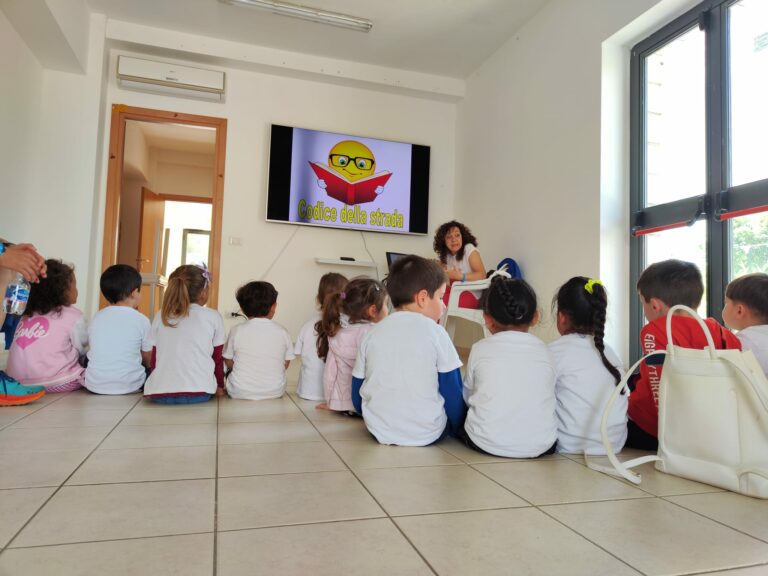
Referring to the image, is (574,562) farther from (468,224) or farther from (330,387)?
(468,224)

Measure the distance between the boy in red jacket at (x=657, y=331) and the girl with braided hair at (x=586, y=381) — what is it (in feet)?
0.34

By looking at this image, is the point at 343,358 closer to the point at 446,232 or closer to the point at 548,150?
the point at 446,232

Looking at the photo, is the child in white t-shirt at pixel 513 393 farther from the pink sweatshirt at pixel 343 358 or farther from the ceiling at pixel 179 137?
the ceiling at pixel 179 137

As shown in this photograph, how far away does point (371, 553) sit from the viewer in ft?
2.79

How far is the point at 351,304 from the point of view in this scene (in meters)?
2.20

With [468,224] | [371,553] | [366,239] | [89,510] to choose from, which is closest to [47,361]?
[89,510]

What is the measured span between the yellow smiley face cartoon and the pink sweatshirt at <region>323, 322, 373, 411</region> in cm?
296

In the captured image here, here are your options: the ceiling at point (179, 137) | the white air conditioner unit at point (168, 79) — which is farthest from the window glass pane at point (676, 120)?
the ceiling at point (179, 137)

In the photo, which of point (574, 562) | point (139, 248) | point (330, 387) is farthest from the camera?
point (139, 248)

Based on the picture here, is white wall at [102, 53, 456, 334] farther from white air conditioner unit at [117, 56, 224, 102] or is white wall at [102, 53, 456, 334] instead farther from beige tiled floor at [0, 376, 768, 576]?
beige tiled floor at [0, 376, 768, 576]

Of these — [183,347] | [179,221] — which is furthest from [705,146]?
[179,221]

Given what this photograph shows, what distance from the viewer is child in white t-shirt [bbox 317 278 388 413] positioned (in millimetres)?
2172

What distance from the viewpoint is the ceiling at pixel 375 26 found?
3867 mm

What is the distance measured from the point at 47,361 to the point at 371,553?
2.12 m
